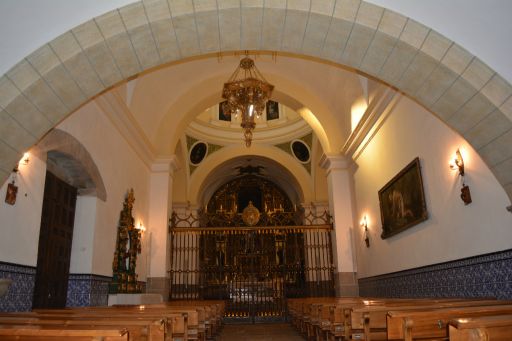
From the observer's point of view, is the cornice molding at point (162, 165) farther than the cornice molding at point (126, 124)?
Yes

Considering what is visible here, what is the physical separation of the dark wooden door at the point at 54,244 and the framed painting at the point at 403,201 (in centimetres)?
518

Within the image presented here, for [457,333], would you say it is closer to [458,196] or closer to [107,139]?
[458,196]

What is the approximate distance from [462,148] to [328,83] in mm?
5116

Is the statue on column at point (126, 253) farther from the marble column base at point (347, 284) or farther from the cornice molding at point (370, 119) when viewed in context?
the cornice molding at point (370, 119)

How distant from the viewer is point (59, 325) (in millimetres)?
2531

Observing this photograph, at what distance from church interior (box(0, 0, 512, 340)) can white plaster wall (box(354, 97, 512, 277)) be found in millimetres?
26

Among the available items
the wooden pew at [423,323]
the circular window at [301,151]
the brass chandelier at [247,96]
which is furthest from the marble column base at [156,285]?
the wooden pew at [423,323]

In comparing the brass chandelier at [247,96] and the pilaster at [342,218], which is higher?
the brass chandelier at [247,96]

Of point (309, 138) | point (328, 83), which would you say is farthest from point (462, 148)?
point (309, 138)

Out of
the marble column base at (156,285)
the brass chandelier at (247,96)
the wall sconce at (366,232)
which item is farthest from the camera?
the marble column base at (156,285)

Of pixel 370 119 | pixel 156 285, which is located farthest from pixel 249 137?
pixel 156 285

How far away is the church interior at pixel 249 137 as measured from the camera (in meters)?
3.88

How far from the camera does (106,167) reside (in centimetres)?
714

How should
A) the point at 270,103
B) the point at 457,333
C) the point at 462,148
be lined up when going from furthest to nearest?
the point at 270,103, the point at 462,148, the point at 457,333
